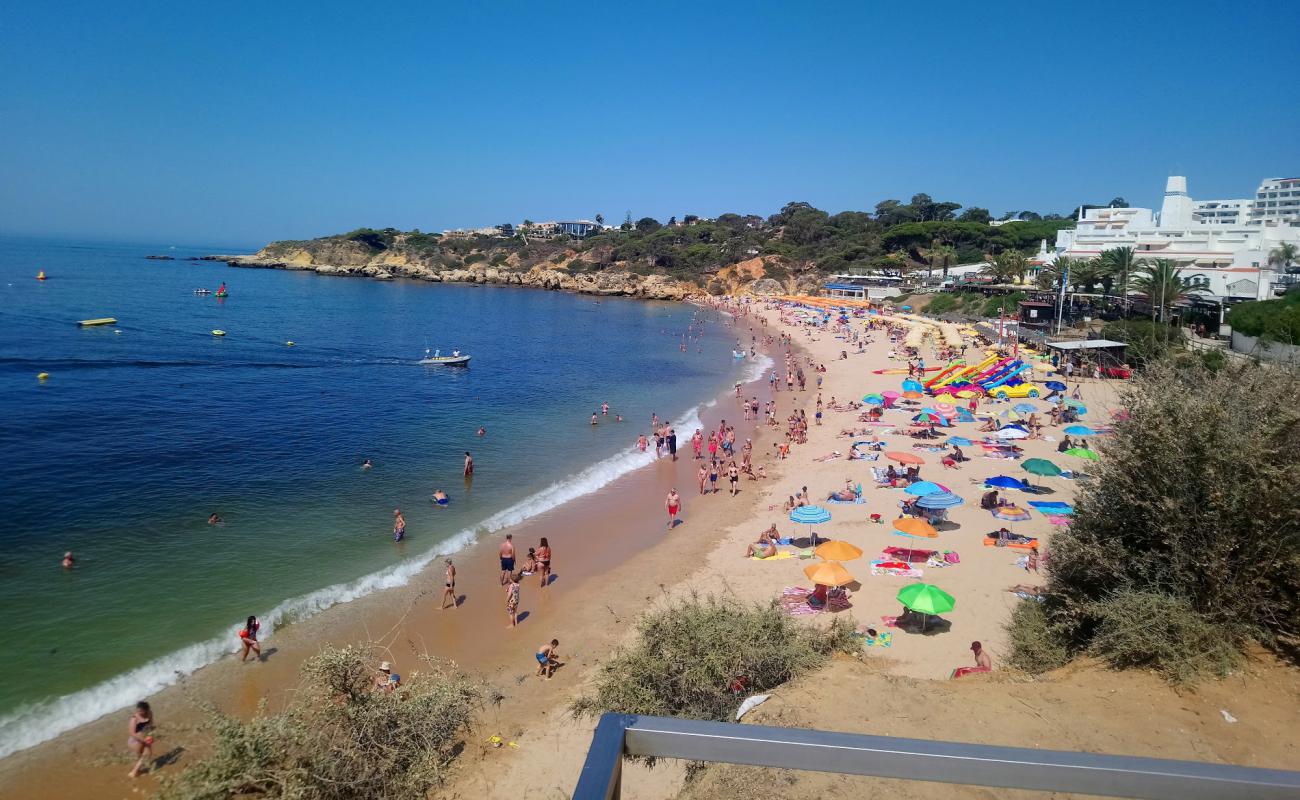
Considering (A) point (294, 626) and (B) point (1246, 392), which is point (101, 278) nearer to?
(A) point (294, 626)

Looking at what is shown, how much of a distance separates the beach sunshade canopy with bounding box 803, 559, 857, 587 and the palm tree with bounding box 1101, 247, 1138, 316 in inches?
1535

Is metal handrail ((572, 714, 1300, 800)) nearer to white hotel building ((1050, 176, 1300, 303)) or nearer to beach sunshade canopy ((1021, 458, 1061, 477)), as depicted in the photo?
beach sunshade canopy ((1021, 458, 1061, 477))

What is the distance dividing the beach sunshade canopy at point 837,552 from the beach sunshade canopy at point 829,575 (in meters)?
0.86

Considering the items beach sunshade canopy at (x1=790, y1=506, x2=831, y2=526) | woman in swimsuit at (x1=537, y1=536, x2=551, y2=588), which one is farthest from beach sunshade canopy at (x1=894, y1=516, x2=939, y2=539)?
woman in swimsuit at (x1=537, y1=536, x2=551, y2=588)

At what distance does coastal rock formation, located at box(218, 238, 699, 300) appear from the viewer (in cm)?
9975

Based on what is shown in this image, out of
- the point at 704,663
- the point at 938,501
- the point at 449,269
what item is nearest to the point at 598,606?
the point at 704,663

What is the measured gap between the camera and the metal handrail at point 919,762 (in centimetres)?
158

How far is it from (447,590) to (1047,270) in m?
52.3

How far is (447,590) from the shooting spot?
13.5 metres

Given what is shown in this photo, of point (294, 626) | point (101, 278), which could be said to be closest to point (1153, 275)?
point (294, 626)

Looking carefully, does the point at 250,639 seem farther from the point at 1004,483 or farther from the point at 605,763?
the point at 1004,483

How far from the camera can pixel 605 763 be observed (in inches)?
65.7

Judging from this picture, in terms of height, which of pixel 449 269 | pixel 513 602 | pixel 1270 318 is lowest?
pixel 513 602

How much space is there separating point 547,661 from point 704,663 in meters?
4.10
